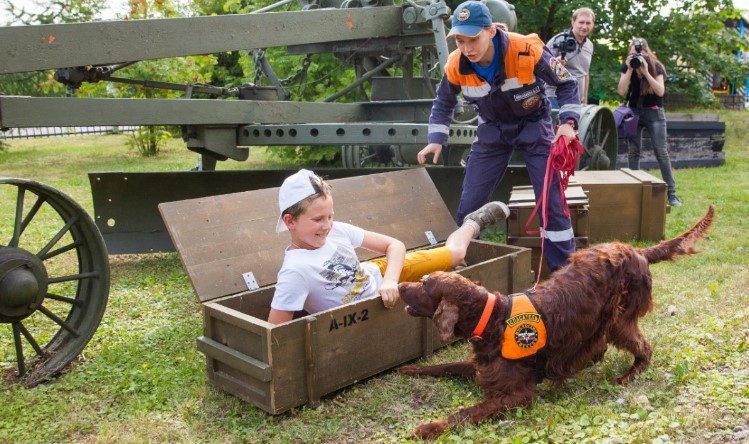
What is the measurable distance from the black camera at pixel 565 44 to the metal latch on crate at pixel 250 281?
5086 millimetres

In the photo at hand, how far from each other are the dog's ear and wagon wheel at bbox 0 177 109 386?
204 cm

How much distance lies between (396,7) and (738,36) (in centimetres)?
1443

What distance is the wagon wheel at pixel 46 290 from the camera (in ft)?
12.3

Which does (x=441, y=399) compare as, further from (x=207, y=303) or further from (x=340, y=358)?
(x=207, y=303)

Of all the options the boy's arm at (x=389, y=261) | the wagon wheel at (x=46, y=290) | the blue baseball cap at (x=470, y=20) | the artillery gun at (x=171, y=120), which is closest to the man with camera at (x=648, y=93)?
the artillery gun at (x=171, y=120)

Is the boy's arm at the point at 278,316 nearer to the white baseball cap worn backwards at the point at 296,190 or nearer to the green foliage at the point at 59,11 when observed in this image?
the white baseball cap worn backwards at the point at 296,190

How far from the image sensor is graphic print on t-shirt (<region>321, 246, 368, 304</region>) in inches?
155

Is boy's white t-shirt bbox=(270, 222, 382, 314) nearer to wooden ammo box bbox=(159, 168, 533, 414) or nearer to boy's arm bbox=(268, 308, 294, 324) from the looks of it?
boy's arm bbox=(268, 308, 294, 324)

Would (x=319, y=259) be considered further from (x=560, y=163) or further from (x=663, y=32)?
(x=663, y=32)

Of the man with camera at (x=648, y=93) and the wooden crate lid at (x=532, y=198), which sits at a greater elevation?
the man with camera at (x=648, y=93)

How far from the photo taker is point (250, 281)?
4.29 metres

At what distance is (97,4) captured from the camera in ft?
55.9

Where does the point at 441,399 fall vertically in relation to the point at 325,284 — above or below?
below

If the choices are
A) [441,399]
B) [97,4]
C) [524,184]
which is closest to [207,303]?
[441,399]
